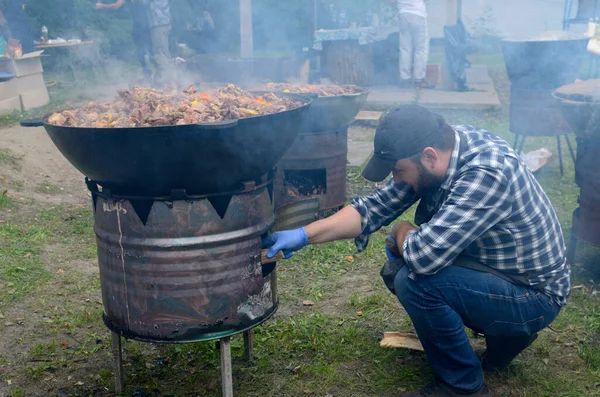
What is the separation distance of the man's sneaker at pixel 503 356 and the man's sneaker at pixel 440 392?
0.80 feet

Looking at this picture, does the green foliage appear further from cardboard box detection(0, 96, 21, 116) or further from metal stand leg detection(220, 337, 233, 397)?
metal stand leg detection(220, 337, 233, 397)

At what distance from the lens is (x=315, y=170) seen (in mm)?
5312

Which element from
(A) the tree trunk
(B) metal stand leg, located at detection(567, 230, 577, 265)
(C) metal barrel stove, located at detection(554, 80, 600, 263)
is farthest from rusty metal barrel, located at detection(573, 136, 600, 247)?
(A) the tree trunk

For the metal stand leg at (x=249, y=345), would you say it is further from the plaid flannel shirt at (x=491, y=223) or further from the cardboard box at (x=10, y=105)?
the cardboard box at (x=10, y=105)

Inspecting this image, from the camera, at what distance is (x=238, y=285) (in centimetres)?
267

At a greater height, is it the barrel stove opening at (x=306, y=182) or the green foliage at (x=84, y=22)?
the green foliage at (x=84, y=22)

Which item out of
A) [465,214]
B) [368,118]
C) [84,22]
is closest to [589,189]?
[465,214]

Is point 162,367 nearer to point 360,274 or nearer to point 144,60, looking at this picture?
point 360,274

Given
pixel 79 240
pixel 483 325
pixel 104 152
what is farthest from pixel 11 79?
pixel 483 325

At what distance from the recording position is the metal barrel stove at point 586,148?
12.7 ft

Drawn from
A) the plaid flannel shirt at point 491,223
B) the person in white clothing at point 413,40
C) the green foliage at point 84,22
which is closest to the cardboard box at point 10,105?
the green foliage at point 84,22

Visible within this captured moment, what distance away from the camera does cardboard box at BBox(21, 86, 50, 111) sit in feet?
32.2

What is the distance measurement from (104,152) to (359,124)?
7299 mm

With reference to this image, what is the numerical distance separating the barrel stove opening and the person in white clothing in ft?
19.6
